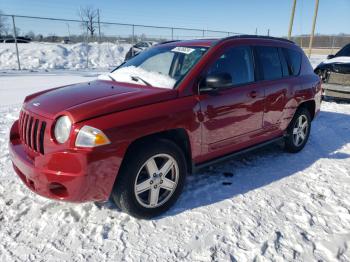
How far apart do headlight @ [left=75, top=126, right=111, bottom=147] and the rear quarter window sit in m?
3.36

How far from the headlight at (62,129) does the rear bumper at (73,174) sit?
0.41 feet

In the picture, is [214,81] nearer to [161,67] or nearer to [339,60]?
[161,67]

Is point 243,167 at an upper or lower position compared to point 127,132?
lower

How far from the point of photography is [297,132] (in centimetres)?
516

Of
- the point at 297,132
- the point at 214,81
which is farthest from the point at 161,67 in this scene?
the point at 297,132

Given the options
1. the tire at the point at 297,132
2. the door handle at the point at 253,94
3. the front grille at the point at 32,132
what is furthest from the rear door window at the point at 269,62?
the front grille at the point at 32,132

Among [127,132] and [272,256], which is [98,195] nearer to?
[127,132]

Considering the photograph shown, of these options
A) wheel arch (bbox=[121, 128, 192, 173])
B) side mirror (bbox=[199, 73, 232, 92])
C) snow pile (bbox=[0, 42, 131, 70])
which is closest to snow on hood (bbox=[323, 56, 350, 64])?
side mirror (bbox=[199, 73, 232, 92])

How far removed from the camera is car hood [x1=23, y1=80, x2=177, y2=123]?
9.25 ft

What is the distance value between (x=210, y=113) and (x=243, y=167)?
4.54 feet

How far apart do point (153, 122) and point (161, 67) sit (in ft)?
3.59

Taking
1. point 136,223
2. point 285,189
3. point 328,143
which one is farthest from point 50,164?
point 328,143

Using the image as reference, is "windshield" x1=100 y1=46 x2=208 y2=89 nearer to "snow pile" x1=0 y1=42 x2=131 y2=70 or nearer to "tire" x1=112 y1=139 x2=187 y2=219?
"tire" x1=112 y1=139 x2=187 y2=219

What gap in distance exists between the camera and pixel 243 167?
4535mm
